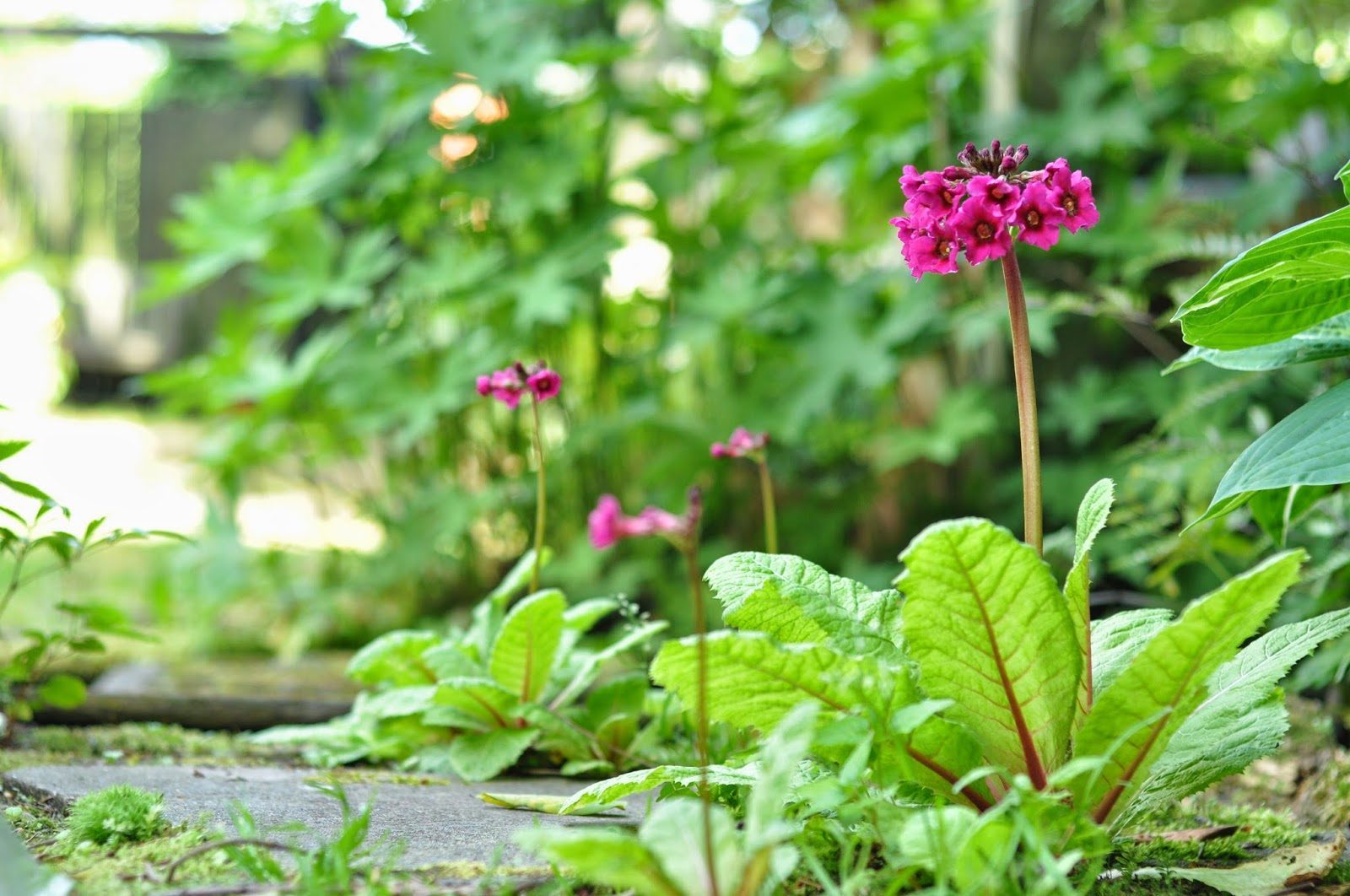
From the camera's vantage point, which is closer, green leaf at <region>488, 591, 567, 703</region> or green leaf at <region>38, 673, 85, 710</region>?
green leaf at <region>488, 591, 567, 703</region>

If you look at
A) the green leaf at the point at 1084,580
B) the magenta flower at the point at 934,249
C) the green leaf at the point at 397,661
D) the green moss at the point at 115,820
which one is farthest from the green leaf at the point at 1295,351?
the green moss at the point at 115,820

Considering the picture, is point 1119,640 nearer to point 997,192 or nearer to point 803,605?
point 803,605

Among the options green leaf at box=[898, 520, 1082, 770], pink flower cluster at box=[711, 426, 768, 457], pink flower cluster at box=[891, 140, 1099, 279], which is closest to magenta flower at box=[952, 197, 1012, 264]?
pink flower cluster at box=[891, 140, 1099, 279]

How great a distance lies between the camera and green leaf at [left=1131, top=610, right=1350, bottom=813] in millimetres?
1198

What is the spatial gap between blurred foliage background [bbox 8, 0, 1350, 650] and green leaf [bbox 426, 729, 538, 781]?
1.30 meters

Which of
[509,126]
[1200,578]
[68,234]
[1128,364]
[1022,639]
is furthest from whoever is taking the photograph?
[68,234]

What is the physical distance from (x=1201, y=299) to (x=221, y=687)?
2.05 m

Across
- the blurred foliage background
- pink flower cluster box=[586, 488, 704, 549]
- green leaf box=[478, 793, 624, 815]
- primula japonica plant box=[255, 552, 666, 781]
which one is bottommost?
green leaf box=[478, 793, 624, 815]

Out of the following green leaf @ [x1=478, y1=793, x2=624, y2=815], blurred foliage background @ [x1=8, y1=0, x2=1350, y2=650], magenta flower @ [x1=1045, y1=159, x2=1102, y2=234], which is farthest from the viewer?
blurred foliage background @ [x1=8, y1=0, x2=1350, y2=650]

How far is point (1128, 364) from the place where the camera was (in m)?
3.51

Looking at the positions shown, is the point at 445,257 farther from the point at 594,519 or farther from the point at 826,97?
the point at 594,519

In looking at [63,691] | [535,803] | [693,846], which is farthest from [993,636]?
[63,691]

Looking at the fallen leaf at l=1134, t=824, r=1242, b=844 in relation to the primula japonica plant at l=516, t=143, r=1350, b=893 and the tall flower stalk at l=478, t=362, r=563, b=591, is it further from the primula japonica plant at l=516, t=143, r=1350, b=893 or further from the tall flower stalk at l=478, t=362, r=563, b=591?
the tall flower stalk at l=478, t=362, r=563, b=591

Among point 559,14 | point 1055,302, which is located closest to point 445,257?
point 559,14
